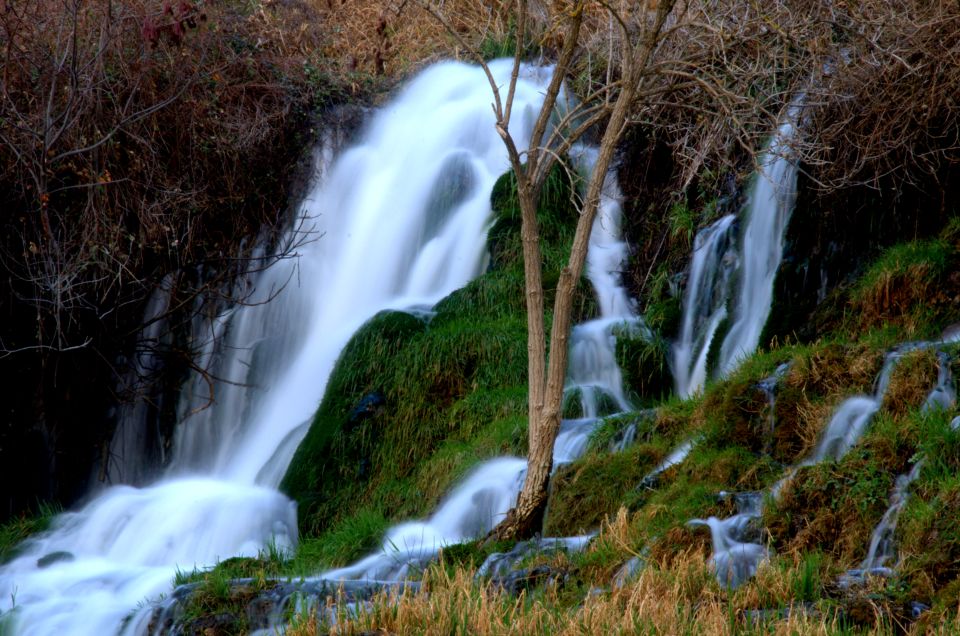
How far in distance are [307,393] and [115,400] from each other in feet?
8.16

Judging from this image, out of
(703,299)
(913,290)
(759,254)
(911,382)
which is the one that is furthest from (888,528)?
(703,299)

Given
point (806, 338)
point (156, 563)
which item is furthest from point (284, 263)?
point (806, 338)

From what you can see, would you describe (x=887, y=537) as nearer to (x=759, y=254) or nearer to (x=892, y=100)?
(x=759, y=254)

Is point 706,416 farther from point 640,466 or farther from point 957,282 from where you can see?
point 957,282

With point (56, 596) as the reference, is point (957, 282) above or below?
above

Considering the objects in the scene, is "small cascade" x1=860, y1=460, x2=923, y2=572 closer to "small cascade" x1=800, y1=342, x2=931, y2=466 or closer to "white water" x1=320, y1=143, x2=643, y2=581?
"small cascade" x1=800, y1=342, x2=931, y2=466

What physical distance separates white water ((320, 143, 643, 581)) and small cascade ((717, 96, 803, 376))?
1.02 m

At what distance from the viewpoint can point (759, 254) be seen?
420 inches

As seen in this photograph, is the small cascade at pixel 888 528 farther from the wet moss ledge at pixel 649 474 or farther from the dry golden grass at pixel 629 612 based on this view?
the dry golden grass at pixel 629 612

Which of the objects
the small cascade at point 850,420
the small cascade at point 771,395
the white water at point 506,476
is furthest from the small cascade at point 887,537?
the white water at point 506,476

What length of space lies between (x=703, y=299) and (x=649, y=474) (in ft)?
11.2

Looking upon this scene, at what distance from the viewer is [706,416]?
8.12 metres

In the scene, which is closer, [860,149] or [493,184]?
[860,149]

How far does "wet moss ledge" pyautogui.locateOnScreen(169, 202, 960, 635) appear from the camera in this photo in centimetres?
537
